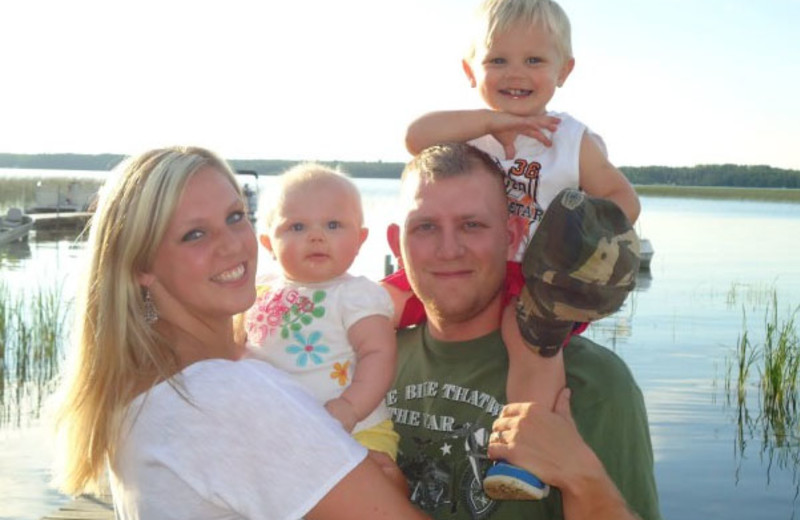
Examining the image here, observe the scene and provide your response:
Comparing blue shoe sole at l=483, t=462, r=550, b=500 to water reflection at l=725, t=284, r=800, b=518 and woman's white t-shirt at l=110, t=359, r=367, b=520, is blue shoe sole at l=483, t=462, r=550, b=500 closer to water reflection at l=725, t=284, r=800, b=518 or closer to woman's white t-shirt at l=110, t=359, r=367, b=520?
woman's white t-shirt at l=110, t=359, r=367, b=520


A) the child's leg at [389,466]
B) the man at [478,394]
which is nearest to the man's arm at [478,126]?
the man at [478,394]

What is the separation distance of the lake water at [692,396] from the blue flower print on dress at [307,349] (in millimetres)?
711

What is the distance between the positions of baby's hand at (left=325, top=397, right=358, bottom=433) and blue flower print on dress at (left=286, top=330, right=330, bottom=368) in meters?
0.22

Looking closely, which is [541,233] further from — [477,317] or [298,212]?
[298,212]

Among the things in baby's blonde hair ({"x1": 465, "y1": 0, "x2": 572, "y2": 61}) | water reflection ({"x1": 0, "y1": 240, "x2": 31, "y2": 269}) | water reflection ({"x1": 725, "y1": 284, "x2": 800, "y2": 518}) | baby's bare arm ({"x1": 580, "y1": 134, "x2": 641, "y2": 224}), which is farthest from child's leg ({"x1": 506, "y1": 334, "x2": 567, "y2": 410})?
water reflection ({"x1": 0, "y1": 240, "x2": 31, "y2": 269})

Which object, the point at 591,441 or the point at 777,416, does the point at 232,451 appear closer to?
the point at 591,441

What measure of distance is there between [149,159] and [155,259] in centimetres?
29

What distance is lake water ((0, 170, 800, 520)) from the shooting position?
38.4 feet

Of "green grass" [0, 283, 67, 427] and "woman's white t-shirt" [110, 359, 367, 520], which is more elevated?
"woman's white t-shirt" [110, 359, 367, 520]

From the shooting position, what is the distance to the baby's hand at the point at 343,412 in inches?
130

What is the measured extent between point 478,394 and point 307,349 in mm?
652

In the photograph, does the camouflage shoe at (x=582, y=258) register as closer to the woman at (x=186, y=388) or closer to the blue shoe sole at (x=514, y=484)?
the blue shoe sole at (x=514, y=484)

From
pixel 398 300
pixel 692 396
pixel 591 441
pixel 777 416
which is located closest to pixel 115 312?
pixel 398 300

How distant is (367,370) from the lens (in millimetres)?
3441
